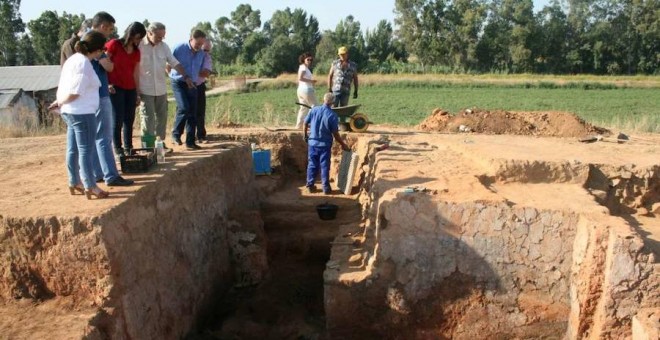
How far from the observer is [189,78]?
7.30 metres

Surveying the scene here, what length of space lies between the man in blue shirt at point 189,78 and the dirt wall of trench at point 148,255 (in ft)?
2.24

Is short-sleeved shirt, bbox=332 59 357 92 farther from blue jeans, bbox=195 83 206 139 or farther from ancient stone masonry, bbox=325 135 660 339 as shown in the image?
ancient stone masonry, bbox=325 135 660 339

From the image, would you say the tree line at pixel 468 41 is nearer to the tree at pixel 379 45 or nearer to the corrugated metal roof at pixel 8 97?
the tree at pixel 379 45

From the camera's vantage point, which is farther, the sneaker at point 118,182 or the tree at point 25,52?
the tree at point 25,52

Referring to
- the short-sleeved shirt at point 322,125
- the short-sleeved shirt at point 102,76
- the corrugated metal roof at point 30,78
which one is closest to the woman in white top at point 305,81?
the short-sleeved shirt at point 322,125

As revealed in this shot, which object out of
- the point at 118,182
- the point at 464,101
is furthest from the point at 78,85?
the point at 464,101

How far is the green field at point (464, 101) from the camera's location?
20.6 meters

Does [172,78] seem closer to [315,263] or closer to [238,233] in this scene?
[238,233]

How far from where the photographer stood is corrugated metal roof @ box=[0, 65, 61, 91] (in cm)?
1747

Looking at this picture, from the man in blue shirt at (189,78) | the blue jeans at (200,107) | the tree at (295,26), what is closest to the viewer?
the man in blue shirt at (189,78)

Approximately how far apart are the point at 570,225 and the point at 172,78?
5.06 m

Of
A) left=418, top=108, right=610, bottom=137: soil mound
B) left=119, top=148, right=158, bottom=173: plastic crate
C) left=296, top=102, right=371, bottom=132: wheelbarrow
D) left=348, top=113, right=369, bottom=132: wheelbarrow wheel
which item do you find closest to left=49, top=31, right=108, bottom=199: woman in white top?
left=119, top=148, right=158, bottom=173: plastic crate

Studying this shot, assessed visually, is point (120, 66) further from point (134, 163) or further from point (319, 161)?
point (319, 161)

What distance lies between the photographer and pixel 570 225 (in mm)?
5816
